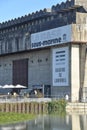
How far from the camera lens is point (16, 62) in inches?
4289

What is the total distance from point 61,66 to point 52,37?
5.91 m

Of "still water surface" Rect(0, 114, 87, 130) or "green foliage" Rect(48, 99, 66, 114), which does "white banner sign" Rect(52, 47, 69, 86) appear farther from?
"still water surface" Rect(0, 114, 87, 130)

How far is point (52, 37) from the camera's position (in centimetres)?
9356

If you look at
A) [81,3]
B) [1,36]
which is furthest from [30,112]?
[1,36]

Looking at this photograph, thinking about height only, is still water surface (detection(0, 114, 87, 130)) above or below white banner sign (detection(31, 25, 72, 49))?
below

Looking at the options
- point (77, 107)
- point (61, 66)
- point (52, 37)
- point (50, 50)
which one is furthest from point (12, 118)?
point (50, 50)

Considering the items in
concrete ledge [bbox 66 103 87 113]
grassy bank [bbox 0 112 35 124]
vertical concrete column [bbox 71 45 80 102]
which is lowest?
grassy bank [bbox 0 112 35 124]

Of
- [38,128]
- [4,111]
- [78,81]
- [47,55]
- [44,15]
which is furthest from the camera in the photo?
[44,15]

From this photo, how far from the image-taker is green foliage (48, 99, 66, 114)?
76.2 m

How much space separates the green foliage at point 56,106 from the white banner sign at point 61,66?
12164 mm

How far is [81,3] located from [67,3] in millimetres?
2741

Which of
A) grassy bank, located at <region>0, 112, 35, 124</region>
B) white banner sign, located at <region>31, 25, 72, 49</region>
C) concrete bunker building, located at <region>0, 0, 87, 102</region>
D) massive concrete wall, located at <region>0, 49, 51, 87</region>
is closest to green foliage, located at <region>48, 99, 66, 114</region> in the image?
grassy bank, located at <region>0, 112, 35, 124</region>

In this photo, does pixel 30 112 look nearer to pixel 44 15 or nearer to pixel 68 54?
pixel 68 54

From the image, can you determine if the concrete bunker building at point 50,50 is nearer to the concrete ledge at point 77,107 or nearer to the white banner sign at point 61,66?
the white banner sign at point 61,66
